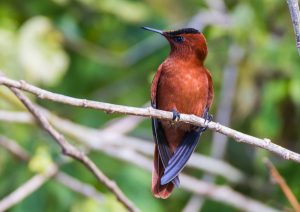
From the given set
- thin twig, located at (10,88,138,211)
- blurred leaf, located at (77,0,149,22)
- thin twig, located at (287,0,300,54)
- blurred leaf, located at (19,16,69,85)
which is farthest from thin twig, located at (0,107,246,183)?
thin twig, located at (287,0,300,54)

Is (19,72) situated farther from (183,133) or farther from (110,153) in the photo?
(183,133)

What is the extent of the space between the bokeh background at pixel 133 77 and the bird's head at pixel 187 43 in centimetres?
157

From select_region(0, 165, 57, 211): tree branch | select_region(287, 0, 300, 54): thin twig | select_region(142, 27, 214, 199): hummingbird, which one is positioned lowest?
select_region(0, 165, 57, 211): tree branch

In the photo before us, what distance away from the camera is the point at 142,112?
3584mm

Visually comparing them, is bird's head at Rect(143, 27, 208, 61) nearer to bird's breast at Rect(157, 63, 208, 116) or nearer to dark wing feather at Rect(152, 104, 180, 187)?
bird's breast at Rect(157, 63, 208, 116)

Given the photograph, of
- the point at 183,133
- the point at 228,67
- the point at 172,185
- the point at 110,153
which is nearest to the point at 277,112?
the point at 228,67

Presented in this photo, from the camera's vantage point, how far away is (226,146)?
856 cm

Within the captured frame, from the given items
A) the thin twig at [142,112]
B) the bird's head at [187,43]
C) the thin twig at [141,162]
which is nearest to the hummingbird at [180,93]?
the bird's head at [187,43]

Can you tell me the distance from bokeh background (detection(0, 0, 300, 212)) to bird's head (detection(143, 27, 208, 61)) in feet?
5.16

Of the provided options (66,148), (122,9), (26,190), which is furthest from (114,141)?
(66,148)

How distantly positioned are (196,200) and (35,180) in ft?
7.02

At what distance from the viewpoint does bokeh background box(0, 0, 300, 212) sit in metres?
7.02

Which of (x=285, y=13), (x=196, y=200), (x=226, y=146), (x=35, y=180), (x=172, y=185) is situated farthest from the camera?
(x=226, y=146)

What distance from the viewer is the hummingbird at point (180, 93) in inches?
184
